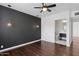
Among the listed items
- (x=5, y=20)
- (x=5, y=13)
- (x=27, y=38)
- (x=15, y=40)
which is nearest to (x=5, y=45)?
(x=15, y=40)

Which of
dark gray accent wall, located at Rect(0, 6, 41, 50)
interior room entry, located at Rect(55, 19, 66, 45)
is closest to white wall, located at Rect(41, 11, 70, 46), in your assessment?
interior room entry, located at Rect(55, 19, 66, 45)

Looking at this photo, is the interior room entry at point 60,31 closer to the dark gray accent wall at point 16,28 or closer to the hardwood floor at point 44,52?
the dark gray accent wall at point 16,28

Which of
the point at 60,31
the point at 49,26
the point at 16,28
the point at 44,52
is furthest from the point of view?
the point at 60,31

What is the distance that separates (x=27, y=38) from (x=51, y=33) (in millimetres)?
Answer: 2299

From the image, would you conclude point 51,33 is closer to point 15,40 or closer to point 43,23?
point 43,23

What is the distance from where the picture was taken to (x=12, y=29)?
5379mm

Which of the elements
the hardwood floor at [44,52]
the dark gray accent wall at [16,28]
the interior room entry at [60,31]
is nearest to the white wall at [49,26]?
the interior room entry at [60,31]

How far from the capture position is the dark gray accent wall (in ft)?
15.7

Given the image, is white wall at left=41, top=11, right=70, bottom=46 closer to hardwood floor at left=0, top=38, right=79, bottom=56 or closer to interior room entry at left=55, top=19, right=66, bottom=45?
interior room entry at left=55, top=19, right=66, bottom=45

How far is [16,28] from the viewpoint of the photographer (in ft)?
18.8

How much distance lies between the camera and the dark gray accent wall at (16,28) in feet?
15.7

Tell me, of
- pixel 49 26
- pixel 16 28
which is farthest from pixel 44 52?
pixel 49 26

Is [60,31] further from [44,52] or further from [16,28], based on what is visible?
[16,28]

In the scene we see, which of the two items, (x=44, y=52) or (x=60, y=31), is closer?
(x=44, y=52)
